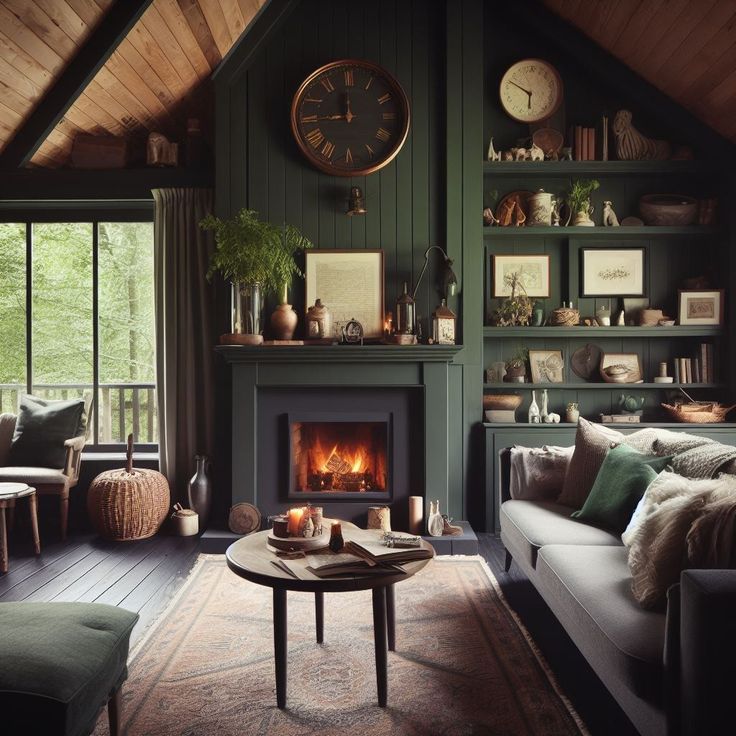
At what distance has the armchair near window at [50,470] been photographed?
13.1ft

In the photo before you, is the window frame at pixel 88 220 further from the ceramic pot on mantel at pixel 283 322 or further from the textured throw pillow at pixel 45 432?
the ceramic pot on mantel at pixel 283 322

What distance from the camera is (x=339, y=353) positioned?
393 centimetres

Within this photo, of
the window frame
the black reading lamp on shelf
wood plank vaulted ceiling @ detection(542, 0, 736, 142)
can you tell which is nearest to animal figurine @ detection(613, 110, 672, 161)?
wood plank vaulted ceiling @ detection(542, 0, 736, 142)

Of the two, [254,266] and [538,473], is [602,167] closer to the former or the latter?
[538,473]

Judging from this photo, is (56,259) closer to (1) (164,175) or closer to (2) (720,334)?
(1) (164,175)

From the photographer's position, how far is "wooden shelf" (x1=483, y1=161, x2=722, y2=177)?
424 cm

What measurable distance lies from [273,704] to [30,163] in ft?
13.3

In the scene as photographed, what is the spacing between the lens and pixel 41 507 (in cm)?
443

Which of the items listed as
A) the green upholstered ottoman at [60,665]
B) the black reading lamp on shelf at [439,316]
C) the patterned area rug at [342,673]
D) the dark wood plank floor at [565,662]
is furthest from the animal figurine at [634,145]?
the green upholstered ottoman at [60,665]

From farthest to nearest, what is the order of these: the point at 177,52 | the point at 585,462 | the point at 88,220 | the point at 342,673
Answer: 1. the point at 88,220
2. the point at 177,52
3. the point at 585,462
4. the point at 342,673

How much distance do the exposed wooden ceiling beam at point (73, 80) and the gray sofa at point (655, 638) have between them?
12.5ft

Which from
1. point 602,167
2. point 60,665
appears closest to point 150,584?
point 60,665

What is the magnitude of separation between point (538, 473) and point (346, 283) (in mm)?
1795

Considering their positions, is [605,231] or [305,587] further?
[605,231]
